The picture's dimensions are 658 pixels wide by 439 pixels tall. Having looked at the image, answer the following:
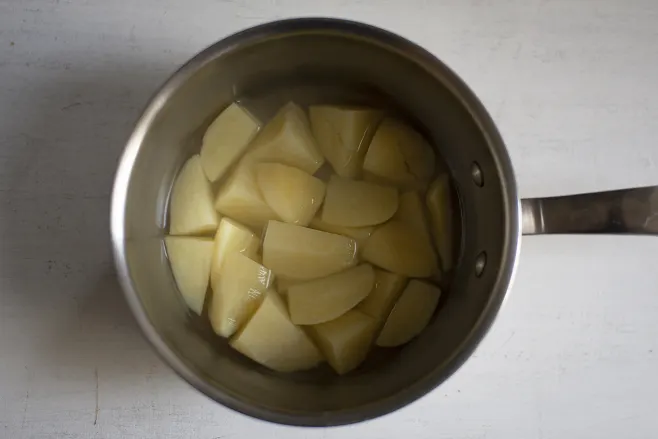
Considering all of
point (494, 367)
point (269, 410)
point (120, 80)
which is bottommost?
point (494, 367)

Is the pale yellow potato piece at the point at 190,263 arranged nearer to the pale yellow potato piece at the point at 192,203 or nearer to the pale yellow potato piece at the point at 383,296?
the pale yellow potato piece at the point at 192,203

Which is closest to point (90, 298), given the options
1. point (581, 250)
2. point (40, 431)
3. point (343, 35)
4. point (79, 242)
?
point (79, 242)

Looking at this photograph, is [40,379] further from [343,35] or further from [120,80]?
[343,35]

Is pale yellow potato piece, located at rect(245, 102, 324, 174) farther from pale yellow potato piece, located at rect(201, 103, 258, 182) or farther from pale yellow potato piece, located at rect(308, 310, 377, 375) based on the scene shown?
pale yellow potato piece, located at rect(308, 310, 377, 375)

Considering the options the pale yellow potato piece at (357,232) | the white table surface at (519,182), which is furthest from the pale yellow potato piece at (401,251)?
the white table surface at (519,182)

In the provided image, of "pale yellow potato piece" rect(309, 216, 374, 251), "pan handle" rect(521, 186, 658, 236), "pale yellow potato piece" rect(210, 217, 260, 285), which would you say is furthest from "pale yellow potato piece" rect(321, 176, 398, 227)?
"pan handle" rect(521, 186, 658, 236)

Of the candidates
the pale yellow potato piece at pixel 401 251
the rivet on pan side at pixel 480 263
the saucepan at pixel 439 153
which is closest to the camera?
the saucepan at pixel 439 153

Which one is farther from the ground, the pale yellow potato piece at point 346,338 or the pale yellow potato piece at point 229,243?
the pale yellow potato piece at point 229,243
